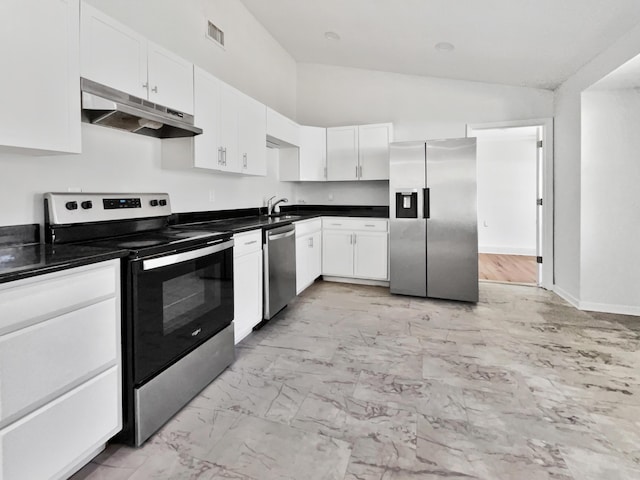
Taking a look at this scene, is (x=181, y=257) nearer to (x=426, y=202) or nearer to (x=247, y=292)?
(x=247, y=292)

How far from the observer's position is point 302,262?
4.03m

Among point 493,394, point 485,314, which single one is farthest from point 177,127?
point 485,314

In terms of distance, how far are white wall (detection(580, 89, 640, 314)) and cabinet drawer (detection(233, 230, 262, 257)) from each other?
334cm

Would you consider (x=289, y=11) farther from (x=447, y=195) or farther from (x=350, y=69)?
(x=447, y=195)

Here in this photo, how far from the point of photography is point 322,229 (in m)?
4.68

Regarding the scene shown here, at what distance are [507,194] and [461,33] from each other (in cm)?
479

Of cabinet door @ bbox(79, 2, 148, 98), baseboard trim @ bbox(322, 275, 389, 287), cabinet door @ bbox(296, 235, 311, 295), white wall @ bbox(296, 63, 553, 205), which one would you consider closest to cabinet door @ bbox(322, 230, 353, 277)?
baseboard trim @ bbox(322, 275, 389, 287)

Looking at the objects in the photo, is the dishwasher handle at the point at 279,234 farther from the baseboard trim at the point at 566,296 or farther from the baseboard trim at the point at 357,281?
the baseboard trim at the point at 566,296

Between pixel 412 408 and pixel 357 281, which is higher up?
pixel 357 281

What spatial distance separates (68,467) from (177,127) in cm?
190

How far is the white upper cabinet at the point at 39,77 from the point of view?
1381mm

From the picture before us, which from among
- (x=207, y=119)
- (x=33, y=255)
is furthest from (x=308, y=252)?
(x=33, y=255)

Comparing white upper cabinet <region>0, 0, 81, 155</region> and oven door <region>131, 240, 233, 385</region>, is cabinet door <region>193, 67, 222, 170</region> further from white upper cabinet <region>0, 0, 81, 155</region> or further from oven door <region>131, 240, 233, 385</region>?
white upper cabinet <region>0, 0, 81, 155</region>

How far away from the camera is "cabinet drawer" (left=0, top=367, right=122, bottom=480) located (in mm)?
1145
